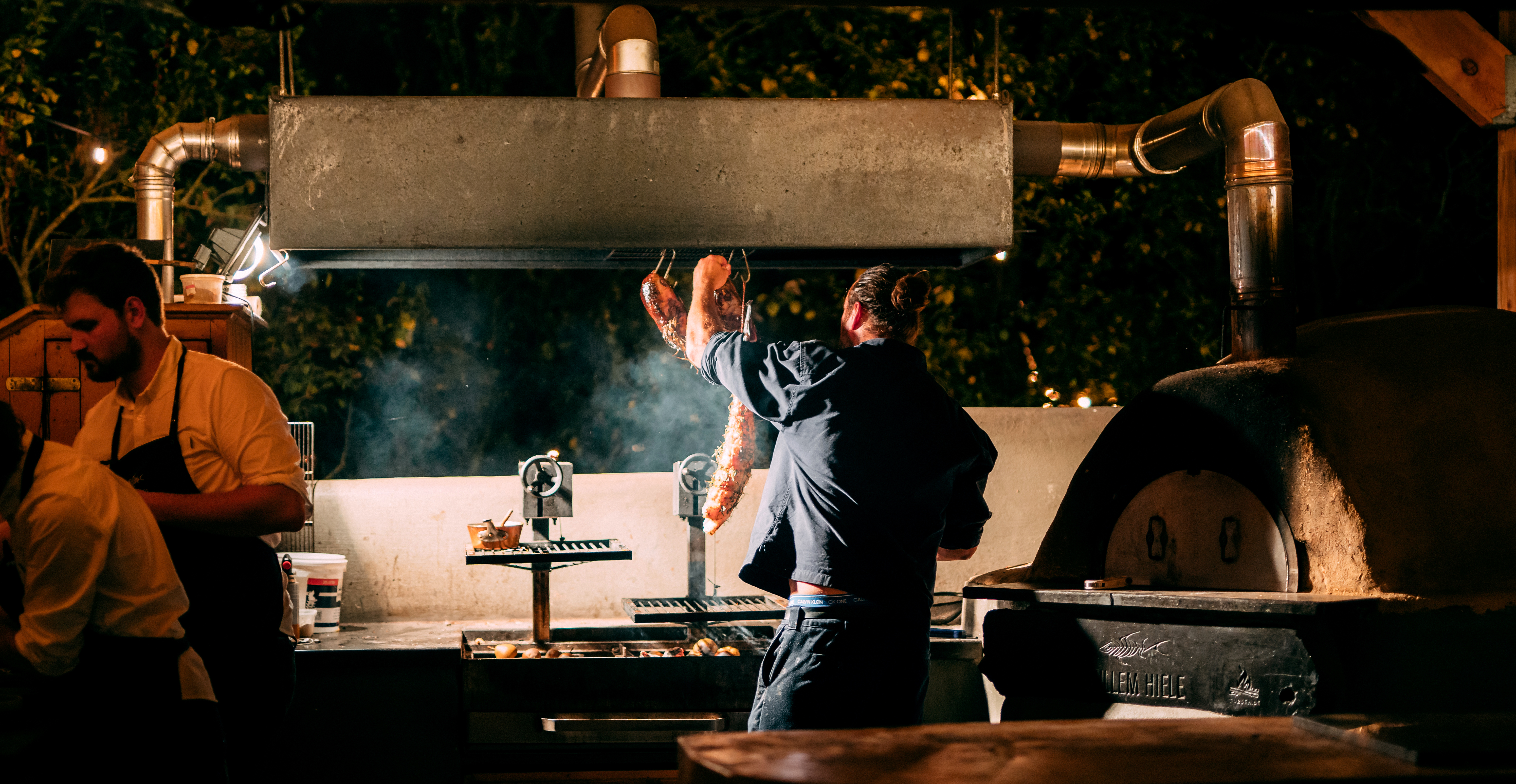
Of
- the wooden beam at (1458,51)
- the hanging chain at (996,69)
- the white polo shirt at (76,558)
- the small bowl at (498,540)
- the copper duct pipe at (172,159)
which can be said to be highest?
the wooden beam at (1458,51)

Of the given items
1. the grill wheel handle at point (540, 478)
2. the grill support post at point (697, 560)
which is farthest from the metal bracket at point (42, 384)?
the grill support post at point (697, 560)

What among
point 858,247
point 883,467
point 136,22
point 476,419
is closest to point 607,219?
point 858,247

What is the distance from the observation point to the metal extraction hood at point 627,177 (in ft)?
11.7

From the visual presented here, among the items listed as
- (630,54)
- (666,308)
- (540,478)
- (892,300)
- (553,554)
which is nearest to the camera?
(892,300)

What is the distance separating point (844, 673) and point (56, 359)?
3176mm

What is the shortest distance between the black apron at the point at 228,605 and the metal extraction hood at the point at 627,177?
78 cm

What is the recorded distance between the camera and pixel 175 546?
3041 mm

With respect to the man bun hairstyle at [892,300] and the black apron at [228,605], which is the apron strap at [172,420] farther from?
the man bun hairstyle at [892,300]

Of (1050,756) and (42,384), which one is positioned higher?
(42,384)

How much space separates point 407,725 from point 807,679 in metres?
2.04

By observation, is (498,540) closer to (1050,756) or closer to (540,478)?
(540,478)

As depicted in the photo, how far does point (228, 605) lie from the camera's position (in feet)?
10.1

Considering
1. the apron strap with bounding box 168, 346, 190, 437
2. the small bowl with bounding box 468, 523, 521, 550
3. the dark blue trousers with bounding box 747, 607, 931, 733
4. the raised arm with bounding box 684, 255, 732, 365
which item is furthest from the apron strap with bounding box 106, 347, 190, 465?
the dark blue trousers with bounding box 747, 607, 931, 733

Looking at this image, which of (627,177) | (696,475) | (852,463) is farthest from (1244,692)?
(627,177)
